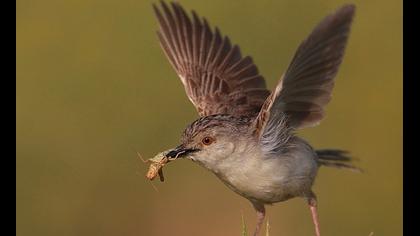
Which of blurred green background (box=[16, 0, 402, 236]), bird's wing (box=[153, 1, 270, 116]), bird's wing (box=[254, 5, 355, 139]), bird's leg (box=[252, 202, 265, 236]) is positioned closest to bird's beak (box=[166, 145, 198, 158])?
bird's wing (box=[254, 5, 355, 139])

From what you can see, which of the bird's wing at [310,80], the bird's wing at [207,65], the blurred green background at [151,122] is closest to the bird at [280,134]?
the bird's wing at [310,80]

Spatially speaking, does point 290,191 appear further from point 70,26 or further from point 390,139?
point 70,26

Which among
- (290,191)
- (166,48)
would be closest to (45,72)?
(166,48)

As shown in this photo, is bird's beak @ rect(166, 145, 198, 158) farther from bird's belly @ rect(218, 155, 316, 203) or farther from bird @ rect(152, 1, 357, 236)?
bird's belly @ rect(218, 155, 316, 203)

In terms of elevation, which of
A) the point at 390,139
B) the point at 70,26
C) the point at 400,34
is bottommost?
the point at 390,139

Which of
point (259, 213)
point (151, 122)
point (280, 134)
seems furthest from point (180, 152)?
point (151, 122)

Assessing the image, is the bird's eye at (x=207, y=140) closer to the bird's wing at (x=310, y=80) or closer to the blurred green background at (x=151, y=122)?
the bird's wing at (x=310, y=80)
